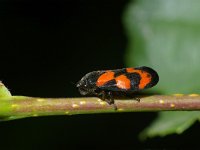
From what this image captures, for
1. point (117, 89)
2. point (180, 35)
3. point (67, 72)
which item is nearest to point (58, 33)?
point (67, 72)

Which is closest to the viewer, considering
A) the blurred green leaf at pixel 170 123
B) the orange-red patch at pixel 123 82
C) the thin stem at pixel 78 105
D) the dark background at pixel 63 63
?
the thin stem at pixel 78 105

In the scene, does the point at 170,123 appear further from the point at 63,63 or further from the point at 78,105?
the point at 78,105

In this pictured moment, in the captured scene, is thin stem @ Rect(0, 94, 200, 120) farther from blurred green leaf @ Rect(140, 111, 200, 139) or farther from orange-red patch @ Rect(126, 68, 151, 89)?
blurred green leaf @ Rect(140, 111, 200, 139)

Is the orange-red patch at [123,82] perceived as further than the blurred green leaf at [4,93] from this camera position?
Yes

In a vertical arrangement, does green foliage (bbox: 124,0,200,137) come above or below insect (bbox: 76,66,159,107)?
above

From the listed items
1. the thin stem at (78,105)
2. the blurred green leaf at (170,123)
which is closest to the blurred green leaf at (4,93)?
the thin stem at (78,105)

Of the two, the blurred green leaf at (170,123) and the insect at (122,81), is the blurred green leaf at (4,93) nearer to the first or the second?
the insect at (122,81)

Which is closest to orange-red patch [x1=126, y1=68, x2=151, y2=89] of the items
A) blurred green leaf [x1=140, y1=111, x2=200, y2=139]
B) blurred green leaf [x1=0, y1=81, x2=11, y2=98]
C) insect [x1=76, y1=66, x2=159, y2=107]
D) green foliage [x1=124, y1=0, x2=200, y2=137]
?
insect [x1=76, y1=66, x2=159, y2=107]
